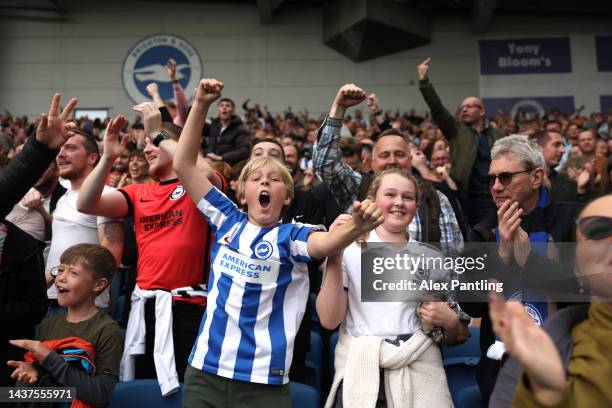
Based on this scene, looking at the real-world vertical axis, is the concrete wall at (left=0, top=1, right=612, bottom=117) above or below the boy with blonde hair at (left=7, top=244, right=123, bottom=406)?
above

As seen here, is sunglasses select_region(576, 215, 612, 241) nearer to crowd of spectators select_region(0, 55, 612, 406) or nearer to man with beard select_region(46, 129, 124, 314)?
crowd of spectators select_region(0, 55, 612, 406)

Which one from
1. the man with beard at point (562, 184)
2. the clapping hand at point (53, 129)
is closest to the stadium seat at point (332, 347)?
the clapping hand at point (53, 129)

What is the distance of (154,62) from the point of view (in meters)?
15.7

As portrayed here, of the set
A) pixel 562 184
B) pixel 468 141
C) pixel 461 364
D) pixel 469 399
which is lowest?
pixel 469 399

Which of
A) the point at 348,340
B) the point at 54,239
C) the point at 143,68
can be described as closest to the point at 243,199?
the point at 348,340

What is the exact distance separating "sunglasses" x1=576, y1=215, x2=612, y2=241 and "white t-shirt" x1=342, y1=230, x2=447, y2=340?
41.0 inches

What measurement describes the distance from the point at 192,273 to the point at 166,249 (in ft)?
0.55

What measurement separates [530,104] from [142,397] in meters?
14.9

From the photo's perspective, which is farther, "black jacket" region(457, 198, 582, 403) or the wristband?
the wristband

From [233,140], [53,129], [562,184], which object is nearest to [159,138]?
[53,129]

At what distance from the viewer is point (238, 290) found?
2324mm

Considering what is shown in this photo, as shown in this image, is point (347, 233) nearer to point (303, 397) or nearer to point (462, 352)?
point (303, 397)

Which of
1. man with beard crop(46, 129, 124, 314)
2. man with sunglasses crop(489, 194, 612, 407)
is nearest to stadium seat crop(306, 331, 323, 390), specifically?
man with beard crop(46, 129, 124, 314)

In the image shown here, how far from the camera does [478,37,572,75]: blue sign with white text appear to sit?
15852 millimetres
